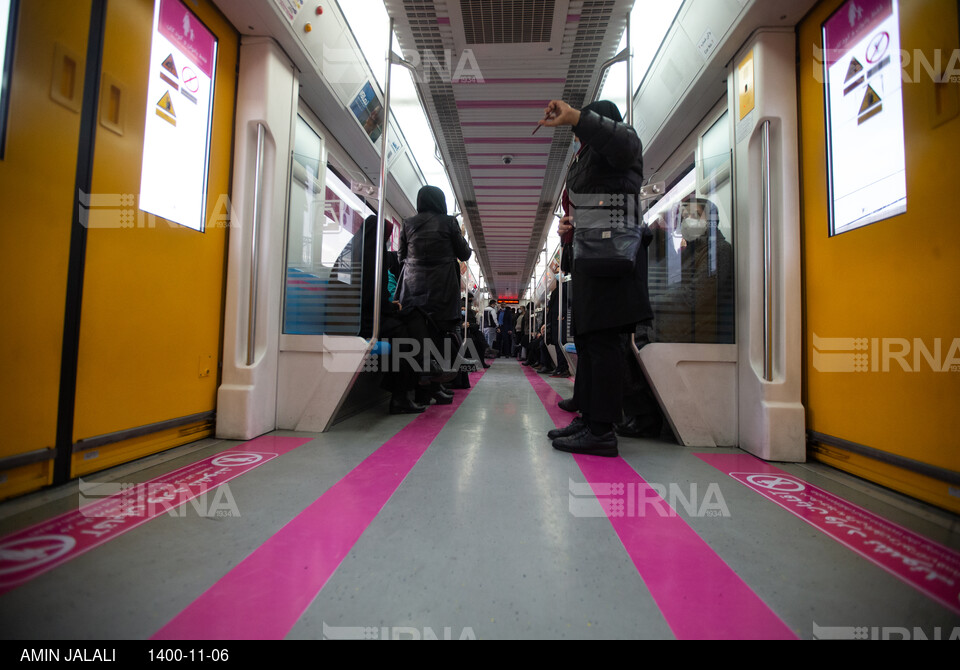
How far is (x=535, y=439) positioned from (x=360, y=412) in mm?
1635

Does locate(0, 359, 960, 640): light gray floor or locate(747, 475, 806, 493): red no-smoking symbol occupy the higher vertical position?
locate(747, 475, 806, 493): red no-smoking symbol

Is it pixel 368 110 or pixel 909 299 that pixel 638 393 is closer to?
pixel 909 299

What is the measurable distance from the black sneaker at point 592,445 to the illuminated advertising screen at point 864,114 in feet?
5.14


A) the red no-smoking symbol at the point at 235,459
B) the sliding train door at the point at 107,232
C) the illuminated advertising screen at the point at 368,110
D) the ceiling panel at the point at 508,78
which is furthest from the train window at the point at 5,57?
the illuminated advertising screen at the point at 368,110

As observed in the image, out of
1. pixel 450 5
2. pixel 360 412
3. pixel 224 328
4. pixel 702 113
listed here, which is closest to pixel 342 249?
pixel 224 328

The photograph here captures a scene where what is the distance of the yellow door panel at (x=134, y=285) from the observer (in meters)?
1.57

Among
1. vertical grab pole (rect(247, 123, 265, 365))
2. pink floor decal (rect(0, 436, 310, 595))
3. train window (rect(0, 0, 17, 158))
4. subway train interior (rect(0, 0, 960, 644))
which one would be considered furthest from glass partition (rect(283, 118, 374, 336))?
train window (rect(0, 0, 17, 158))

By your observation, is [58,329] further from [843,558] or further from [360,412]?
[843,558]

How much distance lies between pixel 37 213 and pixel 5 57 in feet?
1.67

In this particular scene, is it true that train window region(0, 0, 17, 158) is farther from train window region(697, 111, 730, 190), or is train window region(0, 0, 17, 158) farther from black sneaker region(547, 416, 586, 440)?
train window region(697, 111, 730, 190)

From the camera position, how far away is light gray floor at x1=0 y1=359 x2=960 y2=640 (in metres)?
0.78

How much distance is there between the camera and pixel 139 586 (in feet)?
2.86

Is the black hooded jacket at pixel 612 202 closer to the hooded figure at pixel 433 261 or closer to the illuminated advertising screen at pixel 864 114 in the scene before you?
the illuminated advertising screen at pixel 864 114

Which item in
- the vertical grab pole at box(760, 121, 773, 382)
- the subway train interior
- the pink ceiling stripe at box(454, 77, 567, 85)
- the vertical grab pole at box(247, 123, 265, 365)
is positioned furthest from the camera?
the pink ceiling stripe at box(454, 77, 567, 85)
